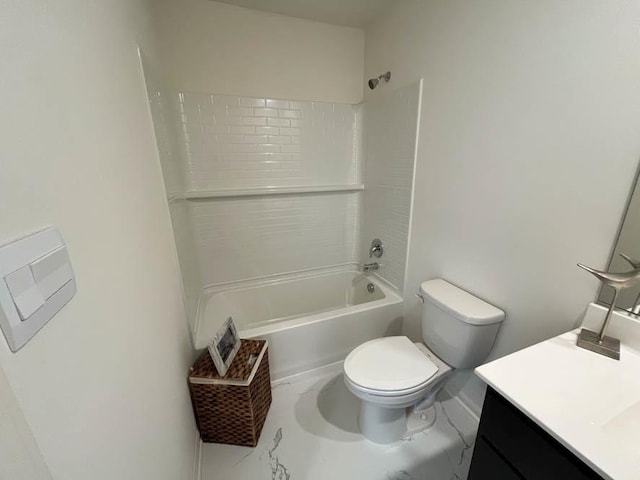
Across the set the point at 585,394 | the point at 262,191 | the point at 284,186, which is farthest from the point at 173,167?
the point at 585,394

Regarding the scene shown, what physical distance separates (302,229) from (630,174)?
1.86 meters

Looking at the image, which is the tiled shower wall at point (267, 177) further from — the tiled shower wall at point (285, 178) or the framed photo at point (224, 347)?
the framed photo at point (224, 347)

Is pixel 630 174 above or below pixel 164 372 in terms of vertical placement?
above

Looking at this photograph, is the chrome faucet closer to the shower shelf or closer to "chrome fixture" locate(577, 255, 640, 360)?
the shower shelf

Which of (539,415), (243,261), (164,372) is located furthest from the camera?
(243,261)

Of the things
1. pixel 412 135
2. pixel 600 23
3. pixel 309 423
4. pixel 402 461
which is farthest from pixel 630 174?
pixel 309 423

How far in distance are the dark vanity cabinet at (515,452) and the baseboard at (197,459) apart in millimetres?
1110

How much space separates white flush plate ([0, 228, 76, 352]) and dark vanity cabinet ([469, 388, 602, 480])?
38.6 inches

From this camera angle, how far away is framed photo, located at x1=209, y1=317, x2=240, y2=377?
1.23 metres

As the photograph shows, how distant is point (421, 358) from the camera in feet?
4.31

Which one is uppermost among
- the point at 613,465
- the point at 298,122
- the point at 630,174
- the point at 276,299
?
the point at 298,122

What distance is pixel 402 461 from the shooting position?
4.19 feet

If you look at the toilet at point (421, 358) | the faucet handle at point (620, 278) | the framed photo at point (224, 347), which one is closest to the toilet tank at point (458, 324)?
the toilet at point (421, 358)

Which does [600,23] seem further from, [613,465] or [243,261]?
[243,261]
